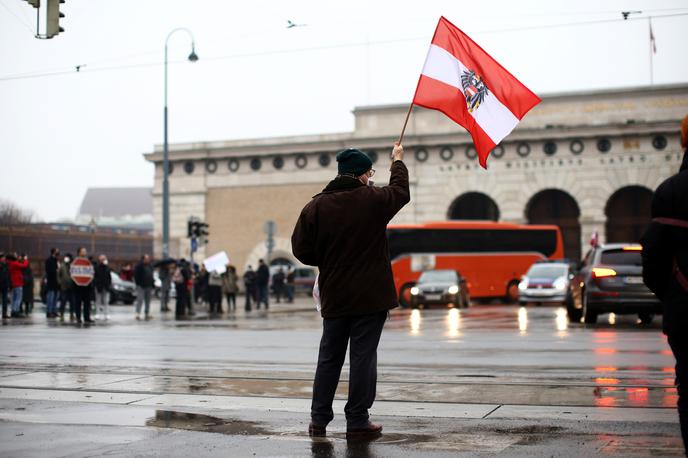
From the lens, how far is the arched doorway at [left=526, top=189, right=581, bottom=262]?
56.1 meters

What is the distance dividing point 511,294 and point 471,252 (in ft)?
7.93

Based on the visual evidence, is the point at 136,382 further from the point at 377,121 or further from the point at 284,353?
the point at 377,121

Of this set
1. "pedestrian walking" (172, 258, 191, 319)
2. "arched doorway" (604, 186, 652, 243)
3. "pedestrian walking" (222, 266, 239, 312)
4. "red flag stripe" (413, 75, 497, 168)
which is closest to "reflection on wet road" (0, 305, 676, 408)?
"red flag stripe" (413, 75, 497, 168)

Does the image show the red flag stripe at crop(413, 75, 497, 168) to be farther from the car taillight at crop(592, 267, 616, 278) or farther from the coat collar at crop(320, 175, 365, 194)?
the car taillight at crop(592, 267, 616, 278)

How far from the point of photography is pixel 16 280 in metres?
30.5

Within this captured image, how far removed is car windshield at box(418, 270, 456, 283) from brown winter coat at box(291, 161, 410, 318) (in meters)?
29.4

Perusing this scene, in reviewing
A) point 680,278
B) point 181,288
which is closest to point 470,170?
point 181,288

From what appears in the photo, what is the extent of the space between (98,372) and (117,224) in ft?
548

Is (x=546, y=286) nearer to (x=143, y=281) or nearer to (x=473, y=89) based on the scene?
(x=143, y=281)

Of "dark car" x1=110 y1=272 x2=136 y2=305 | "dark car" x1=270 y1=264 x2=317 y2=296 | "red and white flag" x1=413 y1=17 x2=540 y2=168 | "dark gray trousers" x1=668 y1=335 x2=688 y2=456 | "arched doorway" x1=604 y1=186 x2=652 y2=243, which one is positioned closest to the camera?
"dark gray trousers" x1=668 y1=335 x2=688 y2=456

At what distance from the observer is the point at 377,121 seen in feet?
194

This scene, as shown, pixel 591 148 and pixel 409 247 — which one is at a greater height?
pixel 591 148

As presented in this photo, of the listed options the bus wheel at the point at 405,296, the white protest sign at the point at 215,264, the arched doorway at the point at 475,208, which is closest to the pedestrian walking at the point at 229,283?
the white protest sign at the point at 215,264

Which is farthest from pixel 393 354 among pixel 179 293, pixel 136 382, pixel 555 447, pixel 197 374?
pixel 179 293
